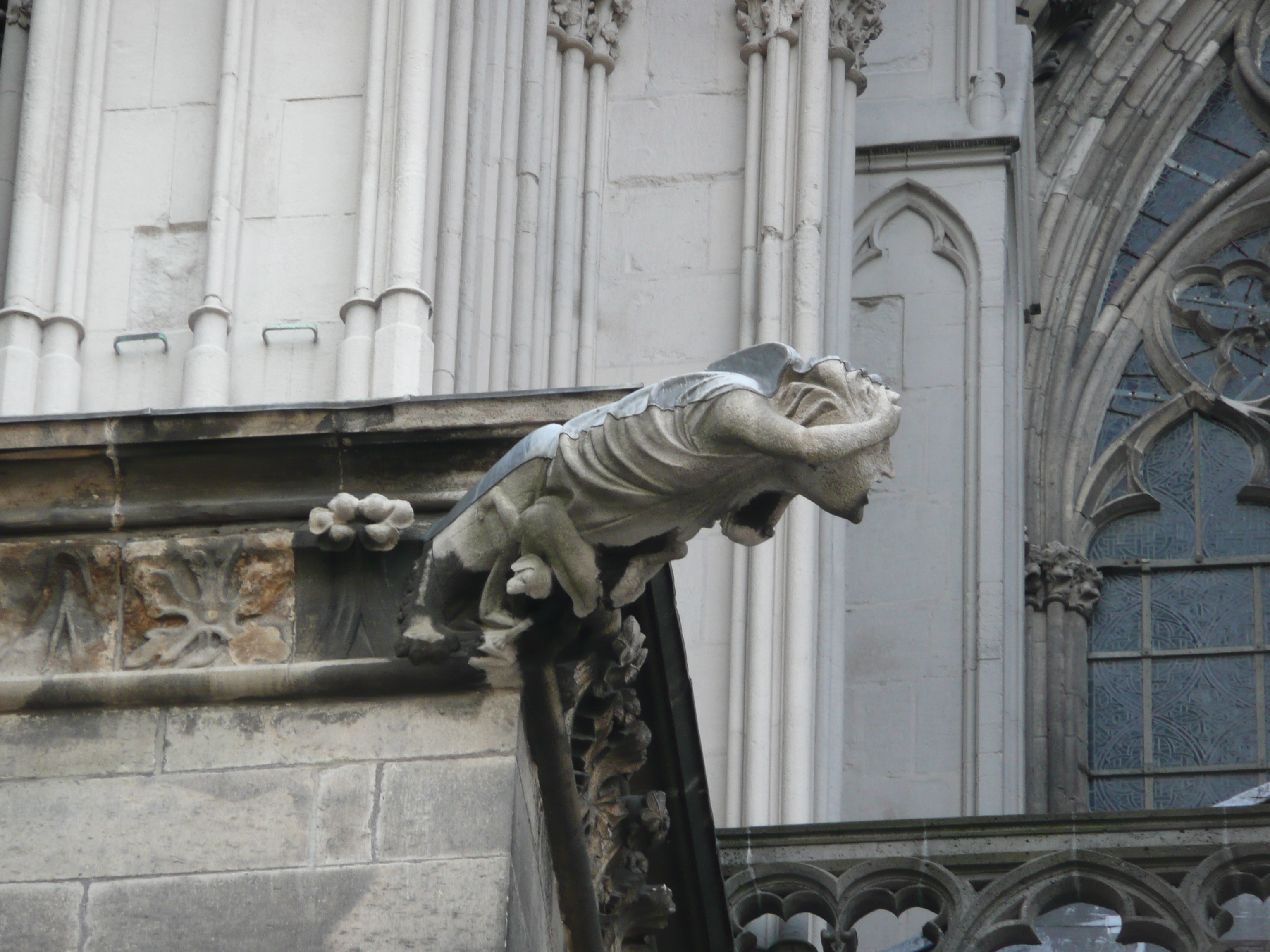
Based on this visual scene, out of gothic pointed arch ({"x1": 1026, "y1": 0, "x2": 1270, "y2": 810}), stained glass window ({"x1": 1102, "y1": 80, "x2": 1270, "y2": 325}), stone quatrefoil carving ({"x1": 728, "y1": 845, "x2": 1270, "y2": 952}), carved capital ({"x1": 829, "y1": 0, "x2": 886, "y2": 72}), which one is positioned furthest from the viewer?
stained glass window ({"x1": 1102, "y1": 80, "x2": 1270, "y2": 325})

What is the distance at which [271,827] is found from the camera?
712 cm

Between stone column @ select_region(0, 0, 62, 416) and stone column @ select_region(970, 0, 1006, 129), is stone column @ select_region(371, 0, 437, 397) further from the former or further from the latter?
stone column @ select_region(970, 0, 1006, 129)

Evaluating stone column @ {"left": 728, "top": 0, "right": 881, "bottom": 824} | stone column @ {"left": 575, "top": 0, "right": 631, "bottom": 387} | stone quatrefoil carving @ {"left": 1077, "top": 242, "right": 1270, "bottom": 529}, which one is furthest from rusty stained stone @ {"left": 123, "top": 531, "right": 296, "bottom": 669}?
stone quatrefoil carving @ {"left": 1077, "top": 242, "right": 1270, "bottom": 529}

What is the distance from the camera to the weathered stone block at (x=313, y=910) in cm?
691

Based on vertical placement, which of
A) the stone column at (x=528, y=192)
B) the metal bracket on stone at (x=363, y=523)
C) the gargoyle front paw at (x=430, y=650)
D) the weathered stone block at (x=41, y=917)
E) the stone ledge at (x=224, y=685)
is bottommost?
the weathered stone block at (x=41, y=917)

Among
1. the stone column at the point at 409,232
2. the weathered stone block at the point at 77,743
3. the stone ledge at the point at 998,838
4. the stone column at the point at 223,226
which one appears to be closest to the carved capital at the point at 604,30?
the stone column at the point at 409,232

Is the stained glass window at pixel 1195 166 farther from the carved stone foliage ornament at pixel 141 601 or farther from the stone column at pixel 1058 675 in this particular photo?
the carved stone foliage ornament at pixel 141 601

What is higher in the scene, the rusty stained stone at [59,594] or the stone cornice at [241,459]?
the stone cornice at [241,459]

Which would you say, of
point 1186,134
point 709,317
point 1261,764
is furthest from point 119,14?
point 1186,134

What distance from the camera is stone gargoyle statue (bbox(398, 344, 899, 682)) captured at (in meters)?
6.75

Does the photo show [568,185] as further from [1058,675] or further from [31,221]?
[1058,675]

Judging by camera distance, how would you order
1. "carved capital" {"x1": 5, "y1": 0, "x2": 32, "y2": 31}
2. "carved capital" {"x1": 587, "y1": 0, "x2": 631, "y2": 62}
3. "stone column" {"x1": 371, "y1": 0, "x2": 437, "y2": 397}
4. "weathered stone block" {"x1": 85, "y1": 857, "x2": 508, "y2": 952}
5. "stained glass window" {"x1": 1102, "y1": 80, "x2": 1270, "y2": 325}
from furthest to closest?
"stained glass window" {"x1": 1102, "y1": 80, "x2": 1270, "y2": 325} < "carved capital" {"x1": 587, "y1": 0, "x2": 631, "y2": 62} < "carved capital" {"x1": 5, "y1": 0, "x2": 32, "y2": 31} < "stone column" {"x1": 371, "y1": 0, "x2": 437, "y2": 397} < "weathered stone block" {"x1": 85, "y1": 857, "x2": 508, "y2": 952}

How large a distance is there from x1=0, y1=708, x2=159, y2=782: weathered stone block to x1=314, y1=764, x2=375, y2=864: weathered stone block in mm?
412

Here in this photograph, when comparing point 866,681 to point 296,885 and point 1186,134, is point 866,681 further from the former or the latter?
point 296,885
